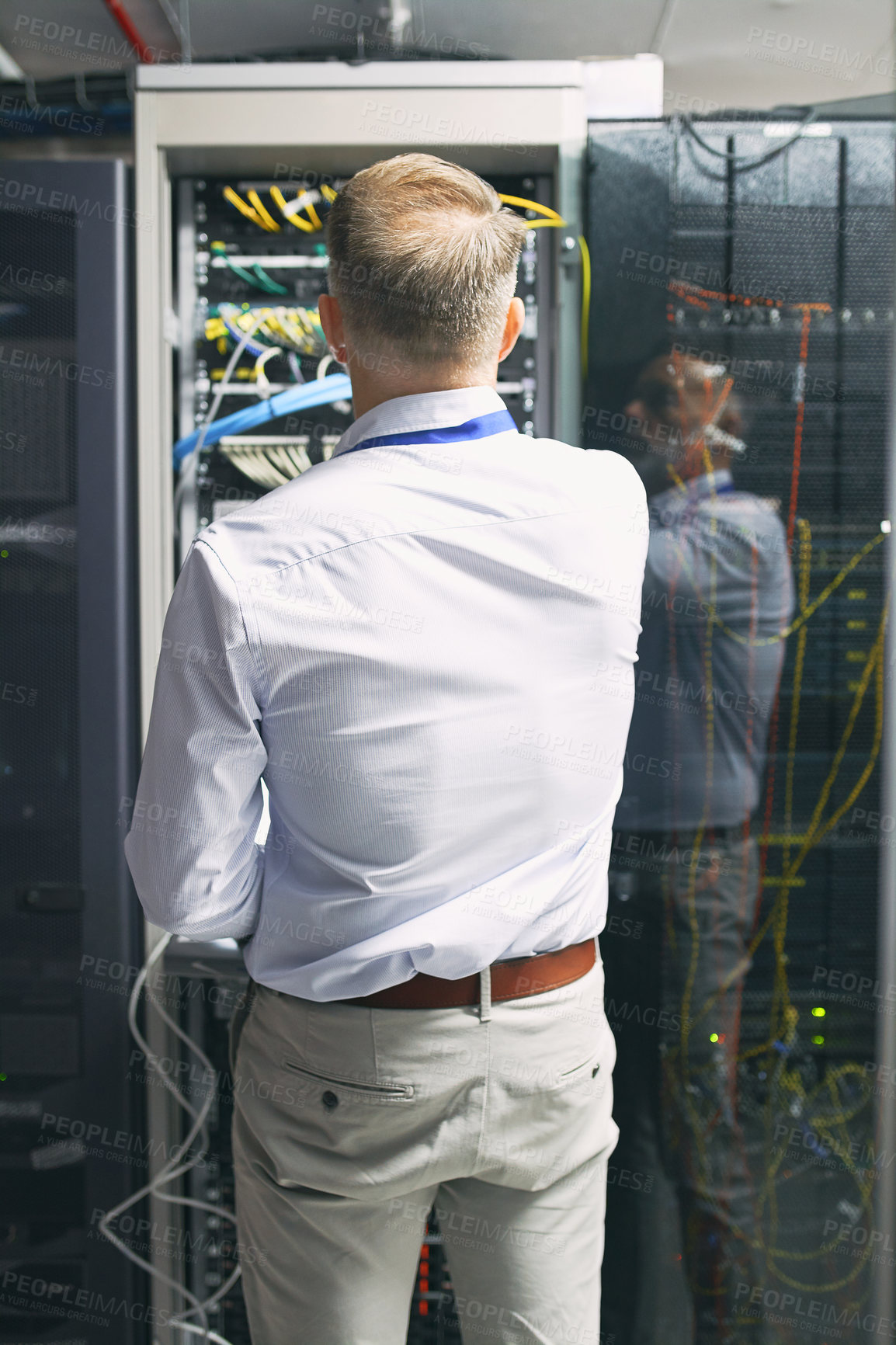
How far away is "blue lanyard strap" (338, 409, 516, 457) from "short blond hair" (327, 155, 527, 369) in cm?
6

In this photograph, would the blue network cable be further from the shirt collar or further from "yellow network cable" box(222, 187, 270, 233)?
the shirt collar

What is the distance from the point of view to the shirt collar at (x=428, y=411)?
33.0 inches

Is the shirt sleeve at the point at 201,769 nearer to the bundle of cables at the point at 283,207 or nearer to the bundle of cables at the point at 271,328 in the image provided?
the bundle of cables at the point at 271,328

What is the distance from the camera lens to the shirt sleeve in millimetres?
775

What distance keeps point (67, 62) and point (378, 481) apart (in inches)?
70.2

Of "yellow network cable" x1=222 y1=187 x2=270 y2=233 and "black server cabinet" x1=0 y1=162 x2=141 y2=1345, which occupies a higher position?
"yellow network cable" x1=222 y1=187 x2=270 y2=233

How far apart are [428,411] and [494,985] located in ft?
1.94

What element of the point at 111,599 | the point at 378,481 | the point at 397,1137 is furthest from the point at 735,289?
the point at 397,1137

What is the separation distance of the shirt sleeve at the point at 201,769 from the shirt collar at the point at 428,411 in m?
0.22

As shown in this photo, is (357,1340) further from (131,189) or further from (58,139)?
(58,139)

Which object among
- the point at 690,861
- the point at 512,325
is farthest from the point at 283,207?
the point at 690,861

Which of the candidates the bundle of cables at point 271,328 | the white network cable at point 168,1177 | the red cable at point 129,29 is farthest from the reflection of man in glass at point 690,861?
the red cable at point 129,29

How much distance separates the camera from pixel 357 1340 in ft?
3.06

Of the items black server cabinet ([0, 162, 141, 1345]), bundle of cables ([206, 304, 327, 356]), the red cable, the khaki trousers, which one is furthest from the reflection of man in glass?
the red cable
